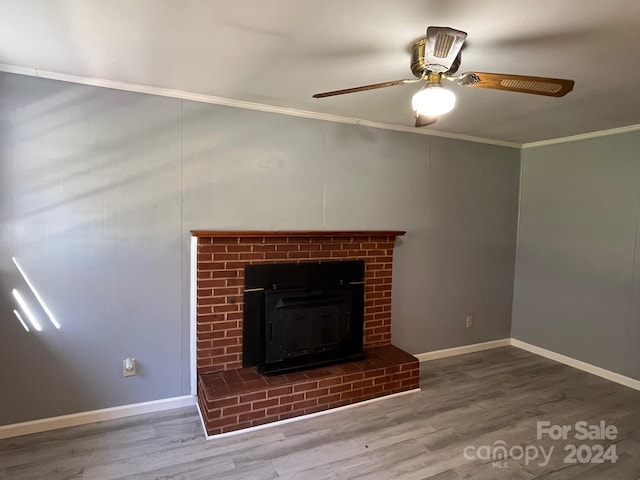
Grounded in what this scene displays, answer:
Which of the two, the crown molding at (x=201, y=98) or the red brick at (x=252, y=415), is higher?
the crown molding at (x=201, y=98)

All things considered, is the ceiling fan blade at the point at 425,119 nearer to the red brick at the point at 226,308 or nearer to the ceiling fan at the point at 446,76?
the ceiling fan at the point at 446,76

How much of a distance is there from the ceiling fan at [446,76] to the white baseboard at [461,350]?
110 inches

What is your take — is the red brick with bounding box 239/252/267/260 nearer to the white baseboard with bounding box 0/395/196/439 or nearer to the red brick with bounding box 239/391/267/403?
the red brick with bounding box 239/391/267/403

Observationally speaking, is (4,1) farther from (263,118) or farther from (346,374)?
(346,374)

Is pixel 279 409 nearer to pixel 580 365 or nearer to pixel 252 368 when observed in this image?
pixel 252 368

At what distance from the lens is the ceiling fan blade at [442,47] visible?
4.88 feet

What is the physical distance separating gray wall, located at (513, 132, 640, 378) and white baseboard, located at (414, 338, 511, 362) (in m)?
0.22

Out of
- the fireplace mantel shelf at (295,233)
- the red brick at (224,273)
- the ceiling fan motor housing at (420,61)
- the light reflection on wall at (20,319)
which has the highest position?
the ceiling fan motor housing at (420,61)

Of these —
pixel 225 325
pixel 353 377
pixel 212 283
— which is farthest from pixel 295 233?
pixel 353 377

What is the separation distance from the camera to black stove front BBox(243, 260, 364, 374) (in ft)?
9.91

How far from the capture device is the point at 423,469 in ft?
7.41

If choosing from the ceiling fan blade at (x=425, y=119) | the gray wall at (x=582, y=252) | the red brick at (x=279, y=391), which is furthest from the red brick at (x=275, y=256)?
the gray wall at (x=582, y=252)

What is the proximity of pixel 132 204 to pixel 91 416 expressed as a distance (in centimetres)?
152

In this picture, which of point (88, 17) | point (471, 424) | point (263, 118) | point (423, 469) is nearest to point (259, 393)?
point (423, 469)
